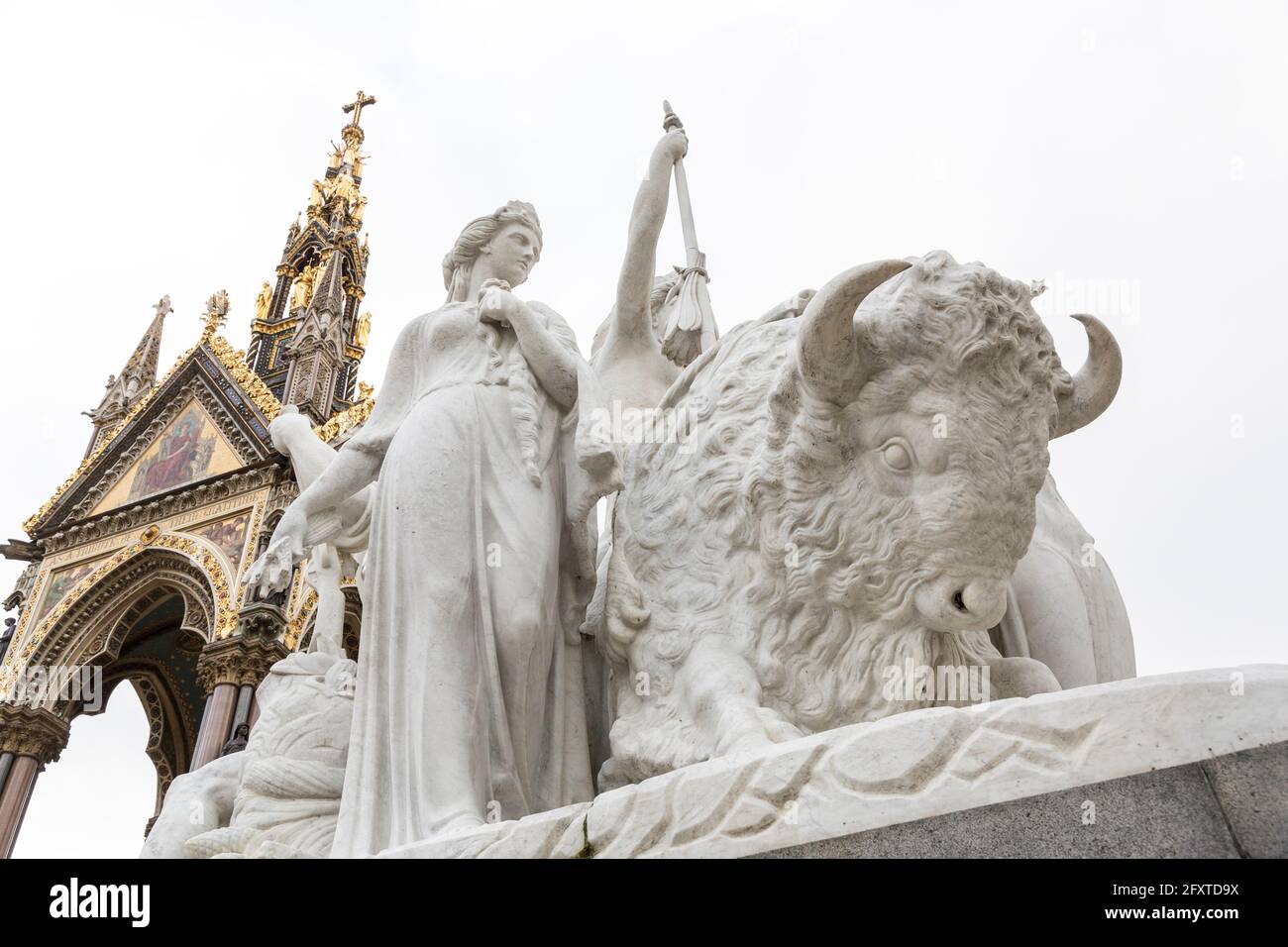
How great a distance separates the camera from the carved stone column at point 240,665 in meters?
18.6

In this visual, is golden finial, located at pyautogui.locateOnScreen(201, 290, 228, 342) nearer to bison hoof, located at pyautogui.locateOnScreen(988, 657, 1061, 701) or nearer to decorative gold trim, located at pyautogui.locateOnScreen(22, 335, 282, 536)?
decorative gold trim, located at pyautogui.locateOnScreen(22, 335, 282, 536)

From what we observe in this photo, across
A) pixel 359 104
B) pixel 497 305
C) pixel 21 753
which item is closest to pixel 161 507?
pixel 21 753

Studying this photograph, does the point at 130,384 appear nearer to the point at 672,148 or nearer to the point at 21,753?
the point at 21,753

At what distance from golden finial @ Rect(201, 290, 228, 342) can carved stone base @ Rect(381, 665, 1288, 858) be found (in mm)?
26457

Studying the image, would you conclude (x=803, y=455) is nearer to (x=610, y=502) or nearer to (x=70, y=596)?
(x=610, y=502)

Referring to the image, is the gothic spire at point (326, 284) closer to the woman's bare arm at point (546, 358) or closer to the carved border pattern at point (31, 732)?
the carved border pattern at point (31, 732)

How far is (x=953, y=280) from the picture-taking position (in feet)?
8.31

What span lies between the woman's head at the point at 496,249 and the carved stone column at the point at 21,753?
1958cm

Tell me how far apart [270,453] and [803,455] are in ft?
69.2

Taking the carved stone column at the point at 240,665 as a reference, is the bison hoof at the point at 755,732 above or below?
below

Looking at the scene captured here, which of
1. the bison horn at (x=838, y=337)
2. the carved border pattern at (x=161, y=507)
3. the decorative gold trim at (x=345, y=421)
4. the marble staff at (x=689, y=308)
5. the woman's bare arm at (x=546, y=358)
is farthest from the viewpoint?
the carved border pattern at (x=161, y=507)

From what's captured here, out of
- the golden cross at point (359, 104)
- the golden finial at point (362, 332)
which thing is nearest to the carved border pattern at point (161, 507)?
the golden finial at point (362, 332)
